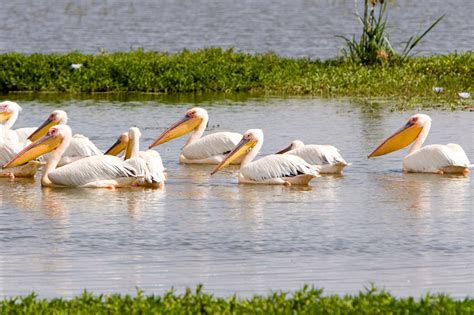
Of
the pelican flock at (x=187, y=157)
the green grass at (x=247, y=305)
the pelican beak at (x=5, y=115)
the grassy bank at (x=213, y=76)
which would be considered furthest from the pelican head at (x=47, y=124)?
the green grass at (x=247, y=305)

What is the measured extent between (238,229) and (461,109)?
710cm

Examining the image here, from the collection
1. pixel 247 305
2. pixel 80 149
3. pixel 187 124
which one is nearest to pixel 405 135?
pixel 187 124

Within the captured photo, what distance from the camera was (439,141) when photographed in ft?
46.0

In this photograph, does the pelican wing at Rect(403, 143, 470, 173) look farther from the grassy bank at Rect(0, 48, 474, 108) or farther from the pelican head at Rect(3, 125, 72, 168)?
the grassy bank at Rect(0, 48, 474, 108)

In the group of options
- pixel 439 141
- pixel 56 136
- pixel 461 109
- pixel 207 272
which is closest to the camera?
pixel 207 272

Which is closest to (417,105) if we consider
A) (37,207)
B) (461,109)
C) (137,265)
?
(461,109)

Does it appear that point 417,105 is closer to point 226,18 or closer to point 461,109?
point 461,109

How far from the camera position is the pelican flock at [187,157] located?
11.5 m

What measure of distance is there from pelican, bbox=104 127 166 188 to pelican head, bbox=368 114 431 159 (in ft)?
6.74

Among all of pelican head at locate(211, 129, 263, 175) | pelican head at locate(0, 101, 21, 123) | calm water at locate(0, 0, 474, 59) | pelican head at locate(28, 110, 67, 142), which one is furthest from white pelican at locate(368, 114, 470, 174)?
calm water at locate(0, 0, 474, 59)

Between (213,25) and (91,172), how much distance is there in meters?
22.4

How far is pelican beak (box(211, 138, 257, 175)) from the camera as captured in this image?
39.9 feet

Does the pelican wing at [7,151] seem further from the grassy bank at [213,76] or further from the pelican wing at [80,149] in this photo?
the grassy bank at [213,76]

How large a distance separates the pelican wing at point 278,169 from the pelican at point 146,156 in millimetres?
686
